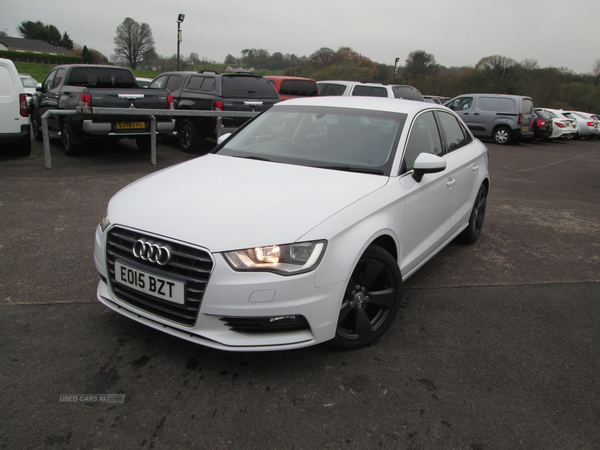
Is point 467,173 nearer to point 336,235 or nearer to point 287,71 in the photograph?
point 336,235

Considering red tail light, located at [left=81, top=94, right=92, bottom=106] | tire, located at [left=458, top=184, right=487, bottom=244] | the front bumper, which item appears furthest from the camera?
red tail light, located at [left=81, top=94, right=92, bottom=106]

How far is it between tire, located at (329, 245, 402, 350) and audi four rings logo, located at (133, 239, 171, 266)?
1039 mm

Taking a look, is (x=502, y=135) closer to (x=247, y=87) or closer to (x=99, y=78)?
(x=247, y=87)

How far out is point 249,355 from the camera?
281 centimetres

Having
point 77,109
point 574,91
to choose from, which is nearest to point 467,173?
point 77,109

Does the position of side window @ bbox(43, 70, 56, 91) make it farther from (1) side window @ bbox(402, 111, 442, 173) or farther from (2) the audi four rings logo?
(2) the audi four rings logo

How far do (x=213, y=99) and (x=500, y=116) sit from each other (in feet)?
40.0

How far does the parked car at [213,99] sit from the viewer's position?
985 cm

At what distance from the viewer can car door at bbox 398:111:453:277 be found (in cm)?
332

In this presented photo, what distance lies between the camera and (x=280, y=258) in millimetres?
2414

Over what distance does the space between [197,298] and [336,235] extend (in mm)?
813

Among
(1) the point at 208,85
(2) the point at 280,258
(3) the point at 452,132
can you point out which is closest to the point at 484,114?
(1) the point at 208,85

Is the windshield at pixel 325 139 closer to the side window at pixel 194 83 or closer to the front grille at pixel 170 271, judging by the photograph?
the front grille at pixel 170 271

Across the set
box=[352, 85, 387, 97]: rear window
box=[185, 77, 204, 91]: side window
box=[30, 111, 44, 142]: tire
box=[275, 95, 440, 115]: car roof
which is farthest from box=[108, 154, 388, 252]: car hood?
box=[352, 85, 387, 97]: rear window
